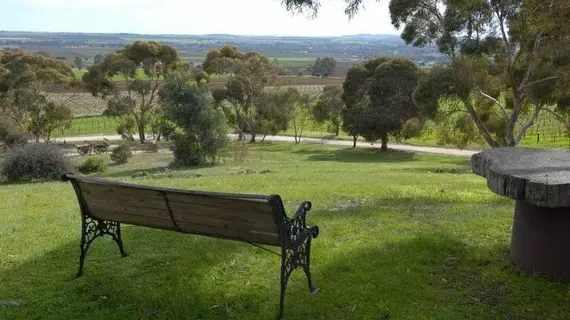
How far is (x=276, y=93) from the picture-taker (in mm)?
46250

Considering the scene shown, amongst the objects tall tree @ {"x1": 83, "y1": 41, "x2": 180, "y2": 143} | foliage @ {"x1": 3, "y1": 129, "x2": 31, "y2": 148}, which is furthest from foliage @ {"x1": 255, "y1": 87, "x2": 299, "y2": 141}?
foliage @ {"x1": 3, "y1": 129, "x2": 31, "y2": 148}

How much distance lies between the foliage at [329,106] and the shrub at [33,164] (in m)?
28.3

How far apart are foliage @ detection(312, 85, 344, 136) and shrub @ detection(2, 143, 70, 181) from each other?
28275 mm

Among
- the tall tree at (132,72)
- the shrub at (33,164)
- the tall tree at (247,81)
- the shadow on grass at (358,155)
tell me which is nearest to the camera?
the shrub at (33,164)

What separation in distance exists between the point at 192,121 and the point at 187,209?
22.5 m

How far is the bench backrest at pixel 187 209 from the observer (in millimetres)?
4234

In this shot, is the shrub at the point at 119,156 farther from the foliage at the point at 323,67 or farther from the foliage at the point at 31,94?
the foliage at the point at 323,67

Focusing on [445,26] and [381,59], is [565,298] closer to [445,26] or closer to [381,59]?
[445,26]

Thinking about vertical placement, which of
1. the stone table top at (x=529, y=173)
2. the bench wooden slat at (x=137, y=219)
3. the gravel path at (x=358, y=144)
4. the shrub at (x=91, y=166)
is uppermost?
the stone table top at (x=529, y=173)

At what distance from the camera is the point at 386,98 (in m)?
35.2

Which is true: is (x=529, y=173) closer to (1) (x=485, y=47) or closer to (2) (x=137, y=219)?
(2) (x=137, y=219)

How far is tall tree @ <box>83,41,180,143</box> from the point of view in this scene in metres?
45.4

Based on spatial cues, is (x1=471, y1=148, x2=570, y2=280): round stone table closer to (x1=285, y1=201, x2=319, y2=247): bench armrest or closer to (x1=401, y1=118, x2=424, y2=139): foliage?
(x1=285, y1=201, x2=319, y2=247): bench armrest

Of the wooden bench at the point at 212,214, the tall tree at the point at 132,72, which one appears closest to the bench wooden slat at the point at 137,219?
the wooden bench at the point at 212,214
